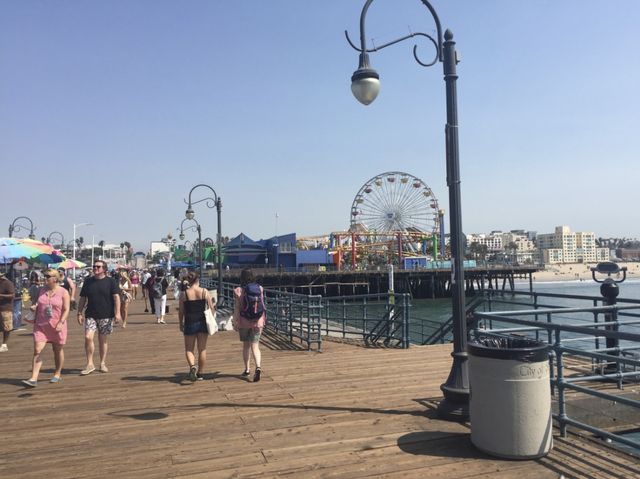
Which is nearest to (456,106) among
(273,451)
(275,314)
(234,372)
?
(273,451)

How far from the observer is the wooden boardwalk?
3939 millimetres

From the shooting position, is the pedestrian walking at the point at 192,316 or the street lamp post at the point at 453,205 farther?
the pedestrian walking at the point at 192,316

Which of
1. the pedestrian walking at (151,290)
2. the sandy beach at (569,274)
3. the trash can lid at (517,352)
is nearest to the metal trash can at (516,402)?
the trash can lid at (517,352)

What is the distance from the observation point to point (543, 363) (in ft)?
13.1

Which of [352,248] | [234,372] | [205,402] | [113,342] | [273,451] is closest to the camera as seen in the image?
[273,451]

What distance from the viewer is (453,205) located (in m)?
5.39

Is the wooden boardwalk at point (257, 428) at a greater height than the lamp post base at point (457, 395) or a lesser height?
lesser

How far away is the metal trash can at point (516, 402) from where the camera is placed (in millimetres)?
3932

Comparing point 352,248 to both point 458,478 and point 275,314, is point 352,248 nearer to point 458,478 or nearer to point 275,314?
point 275,314

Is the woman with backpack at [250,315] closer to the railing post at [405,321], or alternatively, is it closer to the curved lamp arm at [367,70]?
the curved lamp arm at [367,70]

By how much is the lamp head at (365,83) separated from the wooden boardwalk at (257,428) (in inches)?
143

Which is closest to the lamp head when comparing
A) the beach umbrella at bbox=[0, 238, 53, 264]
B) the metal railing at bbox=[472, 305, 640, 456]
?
the metal railing at bbox=[472, 305, 640, 456]

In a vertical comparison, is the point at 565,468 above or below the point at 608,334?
below

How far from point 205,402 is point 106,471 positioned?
6.75ft
